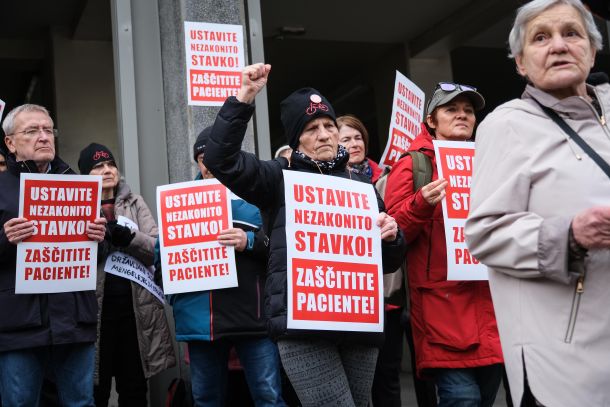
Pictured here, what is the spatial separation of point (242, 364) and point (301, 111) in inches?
68.6

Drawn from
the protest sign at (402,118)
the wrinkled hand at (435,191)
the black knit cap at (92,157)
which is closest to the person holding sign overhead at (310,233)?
the wrinkled hand at (435,191)

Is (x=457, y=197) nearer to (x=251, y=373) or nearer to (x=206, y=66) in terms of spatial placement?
(x=251, y=373)

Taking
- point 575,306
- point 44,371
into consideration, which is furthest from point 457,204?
point 44,371

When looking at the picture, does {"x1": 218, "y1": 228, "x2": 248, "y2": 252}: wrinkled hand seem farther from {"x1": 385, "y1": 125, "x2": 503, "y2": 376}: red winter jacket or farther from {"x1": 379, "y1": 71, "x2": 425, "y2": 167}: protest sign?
{"x1": 379, "y1": 71, "x2": 425, "y2": 167}: protest sign

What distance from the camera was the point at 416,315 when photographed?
4.22 m

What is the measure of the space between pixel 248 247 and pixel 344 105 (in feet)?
32.4

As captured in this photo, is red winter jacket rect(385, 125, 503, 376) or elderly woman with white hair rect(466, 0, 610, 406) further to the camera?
red winter jacket rect(385, 125, 503, 376)

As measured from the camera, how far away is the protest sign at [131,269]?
17.9ft

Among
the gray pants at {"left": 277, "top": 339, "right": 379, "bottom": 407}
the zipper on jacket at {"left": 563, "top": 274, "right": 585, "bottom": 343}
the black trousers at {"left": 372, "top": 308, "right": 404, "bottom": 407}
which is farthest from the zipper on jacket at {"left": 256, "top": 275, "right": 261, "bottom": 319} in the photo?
the zipper on jacket at {"left": 563, "top": 274, "right": 585, "bottom": 343}

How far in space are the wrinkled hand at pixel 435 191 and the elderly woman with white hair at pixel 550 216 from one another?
1.29 metres

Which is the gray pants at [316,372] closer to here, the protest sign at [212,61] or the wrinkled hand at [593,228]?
the wrinkled hand at [593,228]

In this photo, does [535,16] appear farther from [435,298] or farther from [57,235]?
[57,235]

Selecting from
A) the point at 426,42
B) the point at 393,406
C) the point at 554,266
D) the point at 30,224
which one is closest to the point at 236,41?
the point at 30,224

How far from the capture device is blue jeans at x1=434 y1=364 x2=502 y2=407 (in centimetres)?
393
